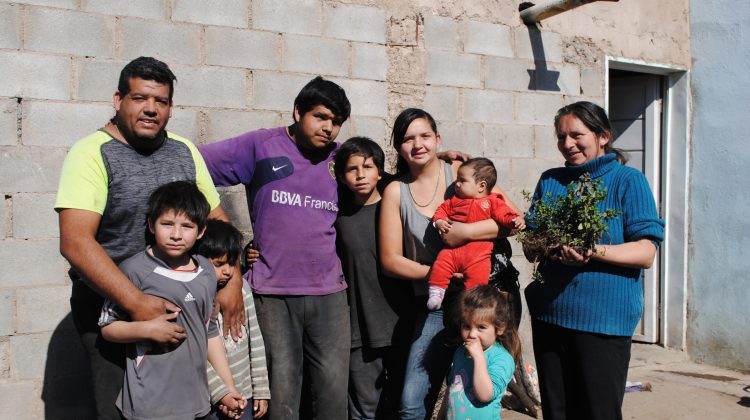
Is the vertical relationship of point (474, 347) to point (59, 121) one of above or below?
below

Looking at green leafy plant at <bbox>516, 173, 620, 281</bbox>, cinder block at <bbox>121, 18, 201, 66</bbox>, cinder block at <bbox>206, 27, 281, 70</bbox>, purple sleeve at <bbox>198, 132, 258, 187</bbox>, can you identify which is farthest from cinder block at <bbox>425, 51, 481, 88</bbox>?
green leafy plant at <bbox>516, 173, 620, 281</bbox>

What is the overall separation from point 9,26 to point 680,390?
5.10 metres

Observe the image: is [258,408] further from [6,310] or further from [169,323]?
[6,310]

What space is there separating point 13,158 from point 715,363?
5.68m

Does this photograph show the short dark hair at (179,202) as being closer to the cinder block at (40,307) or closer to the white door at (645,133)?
the cinder block at (40,307)

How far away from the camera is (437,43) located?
521 centimetres

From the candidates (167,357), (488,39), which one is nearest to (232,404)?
(167,357)

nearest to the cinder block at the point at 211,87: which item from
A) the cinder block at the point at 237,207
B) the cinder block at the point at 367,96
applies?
the cinder block at the point at 237,207

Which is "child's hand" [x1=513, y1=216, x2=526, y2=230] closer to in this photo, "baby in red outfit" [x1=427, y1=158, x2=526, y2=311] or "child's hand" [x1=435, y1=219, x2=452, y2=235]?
"baby in red outfit" [x1=427, y1=158, x2=526, y2=311]

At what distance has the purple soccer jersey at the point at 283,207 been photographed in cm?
356

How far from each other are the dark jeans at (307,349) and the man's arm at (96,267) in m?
0.85

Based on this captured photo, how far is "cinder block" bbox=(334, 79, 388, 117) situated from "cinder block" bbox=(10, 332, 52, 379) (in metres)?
2.29

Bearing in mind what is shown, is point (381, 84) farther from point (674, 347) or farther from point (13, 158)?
point (674, 347)

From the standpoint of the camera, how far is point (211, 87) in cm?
432
